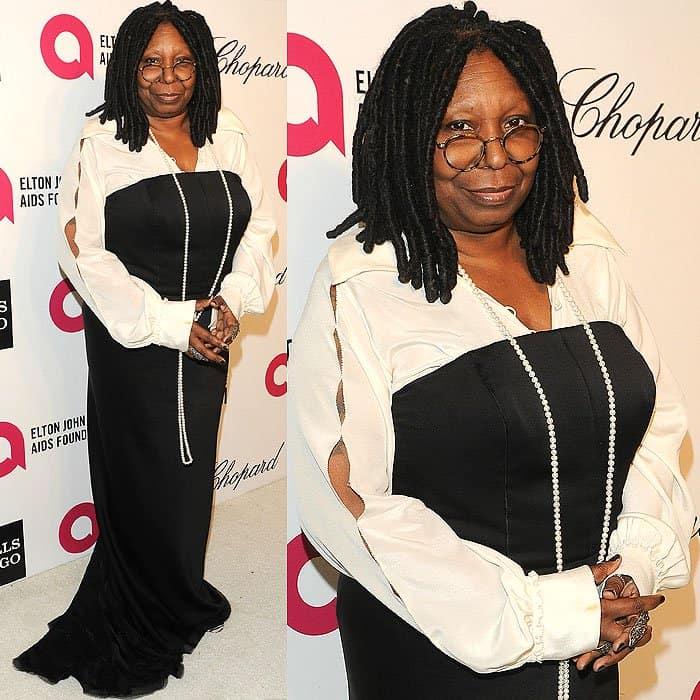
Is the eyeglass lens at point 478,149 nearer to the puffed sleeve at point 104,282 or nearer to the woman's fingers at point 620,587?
the woman's fingers at point 620,587

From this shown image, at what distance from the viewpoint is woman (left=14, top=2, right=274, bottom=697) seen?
2.23 metres

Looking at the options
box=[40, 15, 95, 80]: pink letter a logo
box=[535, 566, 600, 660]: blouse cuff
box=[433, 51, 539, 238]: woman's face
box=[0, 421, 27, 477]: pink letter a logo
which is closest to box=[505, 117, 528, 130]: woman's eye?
box=[433, 51, 539, 238]: woman's face

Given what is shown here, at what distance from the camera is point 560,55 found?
5.69 feet

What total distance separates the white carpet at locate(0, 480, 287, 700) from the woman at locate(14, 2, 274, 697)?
1.5 inches

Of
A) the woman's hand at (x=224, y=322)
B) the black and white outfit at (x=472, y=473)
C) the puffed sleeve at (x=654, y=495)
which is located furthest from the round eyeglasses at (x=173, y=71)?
the puffed sleeve at (x=654, y=495)

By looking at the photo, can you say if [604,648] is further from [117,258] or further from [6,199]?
[6,199]

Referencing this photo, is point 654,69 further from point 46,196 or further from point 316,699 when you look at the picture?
point 46,196

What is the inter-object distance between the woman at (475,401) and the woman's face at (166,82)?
37.6 inches

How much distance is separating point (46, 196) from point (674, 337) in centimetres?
170

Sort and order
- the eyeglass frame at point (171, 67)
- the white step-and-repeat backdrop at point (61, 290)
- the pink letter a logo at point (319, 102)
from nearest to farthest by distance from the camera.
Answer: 1. the pink letter a logo at point (319, 102)
2. the white step-and-repeat backdrop at point (61, 290)
3. the eyeglass frame at point (171, 67)

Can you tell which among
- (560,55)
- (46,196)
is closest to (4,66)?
(46,196)

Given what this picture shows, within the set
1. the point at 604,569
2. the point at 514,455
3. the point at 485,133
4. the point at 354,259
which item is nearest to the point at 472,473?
the point at 514,455

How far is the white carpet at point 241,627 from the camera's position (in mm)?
2326

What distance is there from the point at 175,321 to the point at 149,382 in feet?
0.86
